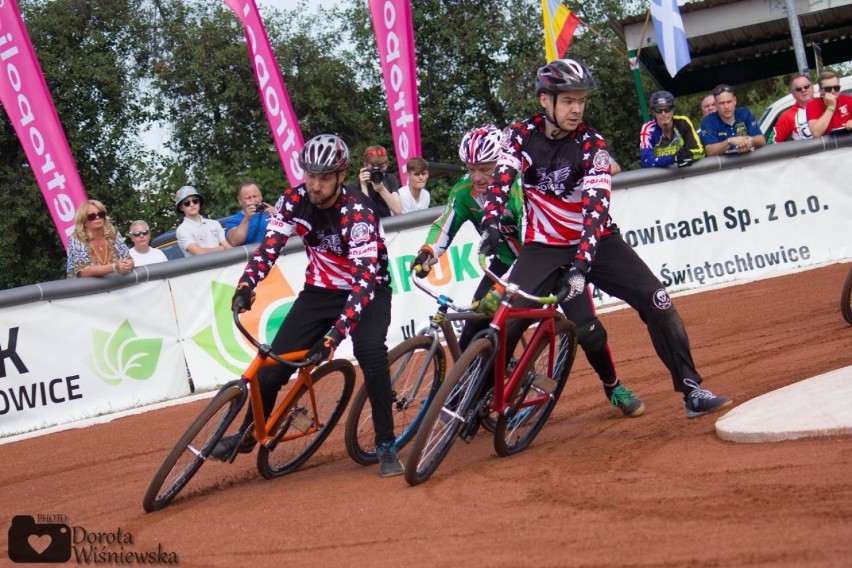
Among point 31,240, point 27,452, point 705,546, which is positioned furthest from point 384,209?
point 31,240

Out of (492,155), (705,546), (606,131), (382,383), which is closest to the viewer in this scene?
(705,546)

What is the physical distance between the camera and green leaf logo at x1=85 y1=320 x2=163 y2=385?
38.2ft

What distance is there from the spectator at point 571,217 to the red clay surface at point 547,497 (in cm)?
63

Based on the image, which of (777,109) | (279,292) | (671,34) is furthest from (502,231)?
(671,34)

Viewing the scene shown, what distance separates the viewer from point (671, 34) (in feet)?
57.6

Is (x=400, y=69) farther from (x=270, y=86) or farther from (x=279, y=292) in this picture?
(x=279, y=292)

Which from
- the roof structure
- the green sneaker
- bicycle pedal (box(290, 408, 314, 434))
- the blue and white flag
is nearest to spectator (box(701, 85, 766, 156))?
the blue and white flag

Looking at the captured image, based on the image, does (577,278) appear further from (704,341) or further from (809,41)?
(809,41)

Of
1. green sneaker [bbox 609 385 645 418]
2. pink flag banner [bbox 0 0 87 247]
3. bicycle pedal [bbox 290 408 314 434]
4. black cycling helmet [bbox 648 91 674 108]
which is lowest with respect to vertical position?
green sneaker [bbox 609 385 645 418]

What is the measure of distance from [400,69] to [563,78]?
905 cm

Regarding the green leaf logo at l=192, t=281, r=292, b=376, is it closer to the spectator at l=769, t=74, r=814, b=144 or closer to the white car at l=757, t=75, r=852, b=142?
the spectator at l=769, t=74, r=814, b=144

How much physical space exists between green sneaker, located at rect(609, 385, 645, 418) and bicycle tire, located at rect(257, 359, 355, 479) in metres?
1.87

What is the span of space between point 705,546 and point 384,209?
9.31 meters

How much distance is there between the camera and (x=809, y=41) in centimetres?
2206
